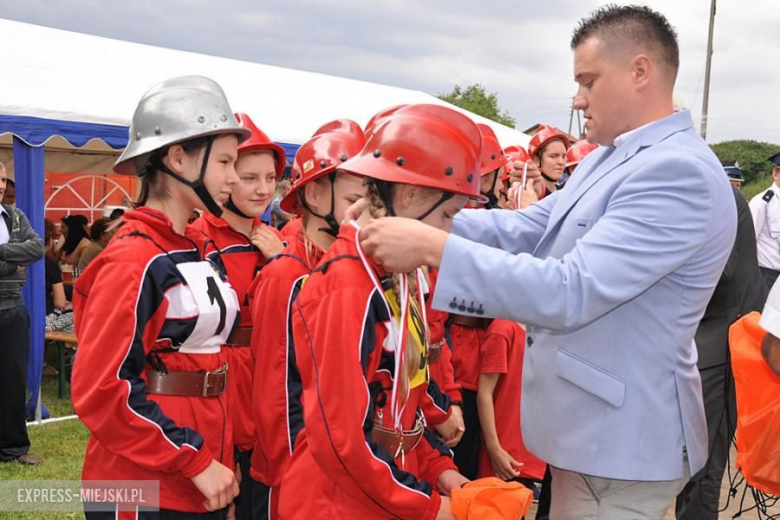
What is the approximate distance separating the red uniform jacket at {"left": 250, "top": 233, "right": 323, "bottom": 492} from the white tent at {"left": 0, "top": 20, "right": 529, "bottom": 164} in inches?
202

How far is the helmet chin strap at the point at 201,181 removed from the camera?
2.73 m

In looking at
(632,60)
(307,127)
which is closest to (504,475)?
(632,60)

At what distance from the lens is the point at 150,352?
2.57m

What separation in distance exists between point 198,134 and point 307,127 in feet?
26.6

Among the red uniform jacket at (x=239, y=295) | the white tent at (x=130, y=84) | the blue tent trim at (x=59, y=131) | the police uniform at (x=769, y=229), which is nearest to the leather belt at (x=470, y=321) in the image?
the red uniform jacket at (x=239, y=295)

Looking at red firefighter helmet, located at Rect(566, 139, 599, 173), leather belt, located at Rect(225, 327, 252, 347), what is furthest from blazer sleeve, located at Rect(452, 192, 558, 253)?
red firefighter helmet, located at Rect(566, 139, 599, 173)

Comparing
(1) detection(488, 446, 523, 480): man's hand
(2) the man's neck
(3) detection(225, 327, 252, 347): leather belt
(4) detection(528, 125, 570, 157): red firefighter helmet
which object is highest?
(4) detection(528, 125, 570, 157): red firefighter helmet

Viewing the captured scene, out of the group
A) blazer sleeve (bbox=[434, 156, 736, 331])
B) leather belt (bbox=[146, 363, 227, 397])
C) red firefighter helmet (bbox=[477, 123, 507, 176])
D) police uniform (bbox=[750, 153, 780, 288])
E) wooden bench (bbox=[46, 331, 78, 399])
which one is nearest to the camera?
blazer sleeve (bbox=[434, 156, 736, 331])

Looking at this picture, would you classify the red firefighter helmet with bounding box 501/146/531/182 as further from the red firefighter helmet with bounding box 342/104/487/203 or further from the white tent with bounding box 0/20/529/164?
the white tent with bounding box 0/20/529/164

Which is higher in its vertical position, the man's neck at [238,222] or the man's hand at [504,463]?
the man's neck at [238,222]

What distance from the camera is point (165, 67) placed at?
36.2 feet

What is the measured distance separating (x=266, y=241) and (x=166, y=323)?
1336mm

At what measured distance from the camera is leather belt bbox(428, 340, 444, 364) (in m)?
3.49

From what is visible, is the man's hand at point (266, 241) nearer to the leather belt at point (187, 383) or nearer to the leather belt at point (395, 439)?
the leather belt at point (187, 383)
